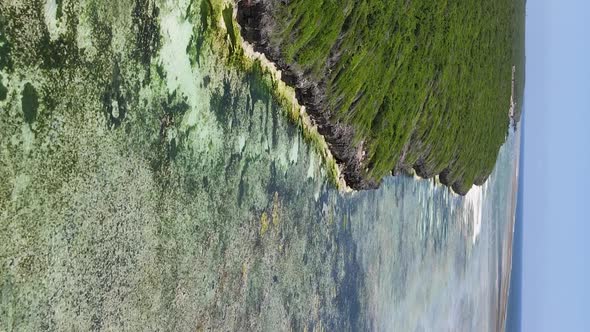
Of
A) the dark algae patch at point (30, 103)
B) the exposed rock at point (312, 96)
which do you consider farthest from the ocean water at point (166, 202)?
the exposed rock at point (312, 96)

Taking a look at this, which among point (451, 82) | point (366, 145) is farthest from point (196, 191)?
point (451, 82)

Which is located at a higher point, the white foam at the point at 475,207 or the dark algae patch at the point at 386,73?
the dark algae patch at the point at 386,73

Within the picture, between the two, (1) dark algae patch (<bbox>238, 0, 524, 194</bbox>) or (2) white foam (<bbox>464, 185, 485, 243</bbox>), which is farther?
(2) white foam (<bbox>464, 185, 485, 243</bbox>)

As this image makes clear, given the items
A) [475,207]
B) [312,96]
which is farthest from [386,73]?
[475,207]

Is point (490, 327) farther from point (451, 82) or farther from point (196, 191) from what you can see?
point (196, 191)

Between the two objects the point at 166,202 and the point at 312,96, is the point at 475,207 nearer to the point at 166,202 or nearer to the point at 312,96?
the point at 312,96

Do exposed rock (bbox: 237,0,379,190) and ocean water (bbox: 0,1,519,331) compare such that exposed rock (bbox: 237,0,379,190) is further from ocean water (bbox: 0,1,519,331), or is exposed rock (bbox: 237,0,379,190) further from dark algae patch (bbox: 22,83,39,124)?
dark algae patch (bbox: 22,83,39,124)

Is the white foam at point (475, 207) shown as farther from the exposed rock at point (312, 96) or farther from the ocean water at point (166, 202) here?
the ocean water at point (166, 202)

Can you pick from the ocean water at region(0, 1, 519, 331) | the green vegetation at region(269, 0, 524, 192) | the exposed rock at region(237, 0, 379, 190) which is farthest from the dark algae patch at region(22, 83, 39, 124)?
the green vegetation at region(269, 0, 524, 192)
